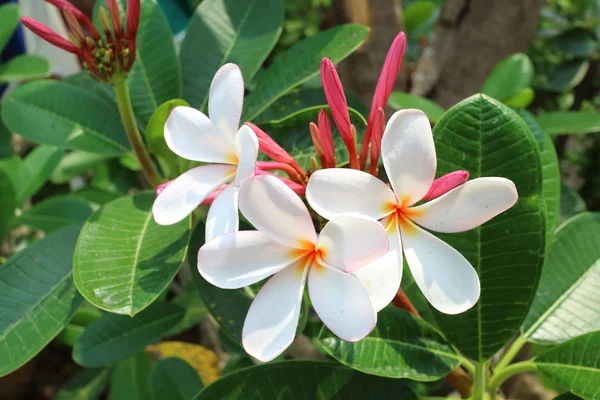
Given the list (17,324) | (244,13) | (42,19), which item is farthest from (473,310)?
(42,19)

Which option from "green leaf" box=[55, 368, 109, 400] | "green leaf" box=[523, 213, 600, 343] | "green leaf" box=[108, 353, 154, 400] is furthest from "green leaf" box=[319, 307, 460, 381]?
"green leaf" box=[55, 368, 109, 400]

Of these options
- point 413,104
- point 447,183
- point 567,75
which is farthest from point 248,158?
point 567,75

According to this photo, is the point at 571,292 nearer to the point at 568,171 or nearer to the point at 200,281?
the point at 200,281

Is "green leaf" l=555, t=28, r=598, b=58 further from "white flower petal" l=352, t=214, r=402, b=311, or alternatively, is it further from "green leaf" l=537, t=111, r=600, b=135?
"white flower petal" l=352, t=214, r=402, b=311

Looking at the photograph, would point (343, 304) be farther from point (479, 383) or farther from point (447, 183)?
point (479, 383)

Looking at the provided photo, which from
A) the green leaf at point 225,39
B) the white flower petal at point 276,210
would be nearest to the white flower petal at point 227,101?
the white flower petal at point 276,210

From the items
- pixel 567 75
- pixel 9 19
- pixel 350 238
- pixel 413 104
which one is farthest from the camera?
pixel 567 75
